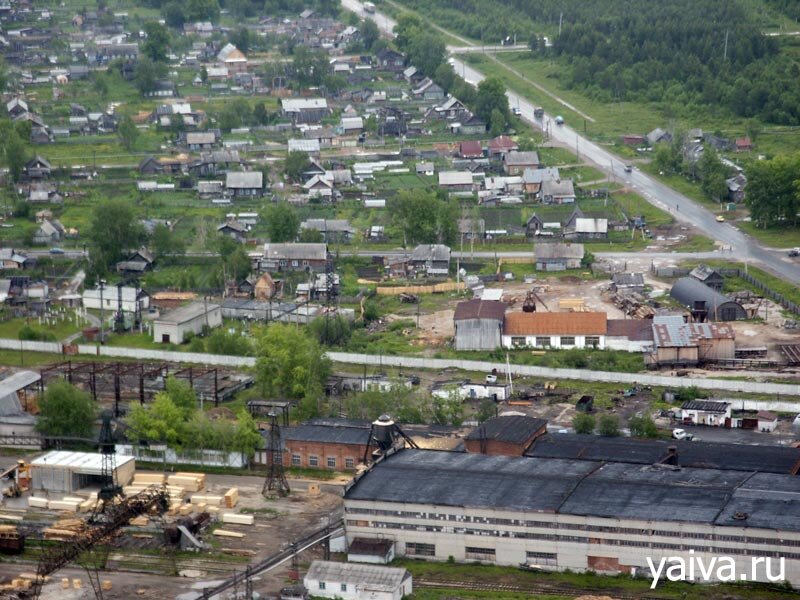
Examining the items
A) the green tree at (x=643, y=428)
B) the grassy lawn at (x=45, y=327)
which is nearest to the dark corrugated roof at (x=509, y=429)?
the green tree at (x=643, y=428)

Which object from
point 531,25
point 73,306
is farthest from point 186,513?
point 531,25

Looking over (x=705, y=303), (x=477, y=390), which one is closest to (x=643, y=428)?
(x=477, y=390)

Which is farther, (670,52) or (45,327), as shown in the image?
(670,52)

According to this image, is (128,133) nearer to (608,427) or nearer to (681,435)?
(608,427)

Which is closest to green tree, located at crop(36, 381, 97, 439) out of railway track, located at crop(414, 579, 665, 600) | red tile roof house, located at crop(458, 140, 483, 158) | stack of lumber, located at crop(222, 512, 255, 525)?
stack of lumber, located at crop(222, 512, 255, 525)

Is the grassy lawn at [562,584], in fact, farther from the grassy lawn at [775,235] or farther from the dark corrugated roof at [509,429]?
the grassy lawn at [775,235]

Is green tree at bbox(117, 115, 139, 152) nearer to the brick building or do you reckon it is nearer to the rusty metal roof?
the rusty metal roof
